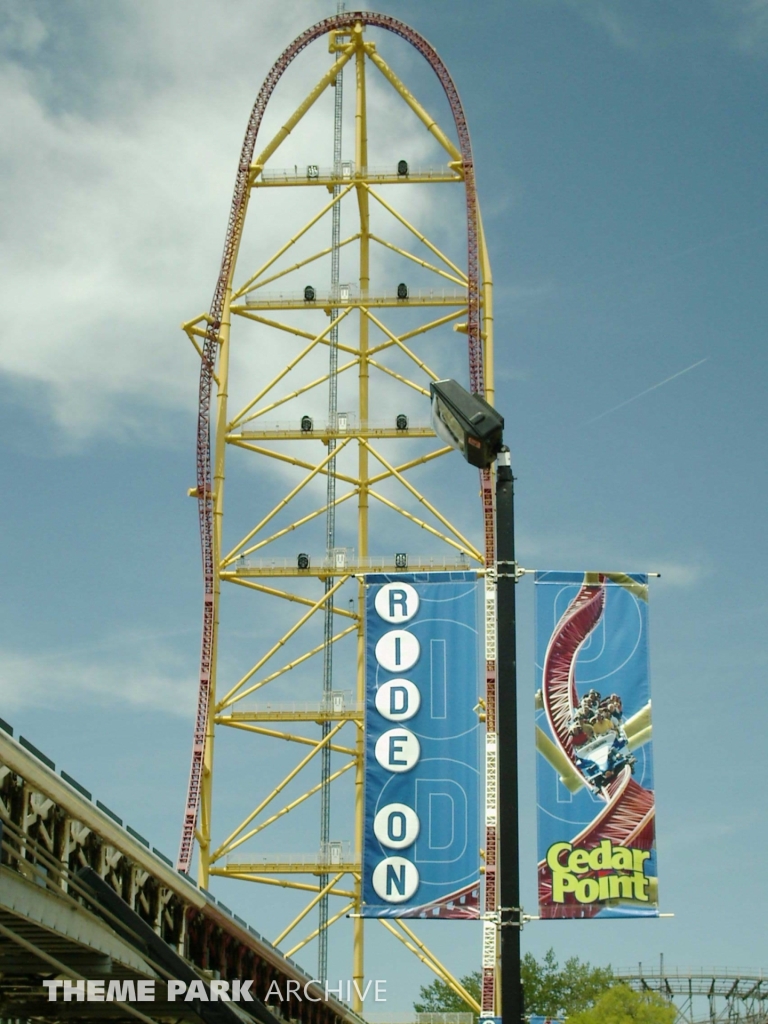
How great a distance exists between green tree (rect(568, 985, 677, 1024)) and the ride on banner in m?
46.9

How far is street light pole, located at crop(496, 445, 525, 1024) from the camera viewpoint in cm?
1128

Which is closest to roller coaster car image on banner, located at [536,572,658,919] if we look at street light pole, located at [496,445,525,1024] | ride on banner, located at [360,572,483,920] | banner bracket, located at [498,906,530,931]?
ride on banner, located at [360,572,483,920]

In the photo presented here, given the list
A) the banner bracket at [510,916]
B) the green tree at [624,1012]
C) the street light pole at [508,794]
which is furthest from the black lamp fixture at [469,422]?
the green tree at [624,1012]

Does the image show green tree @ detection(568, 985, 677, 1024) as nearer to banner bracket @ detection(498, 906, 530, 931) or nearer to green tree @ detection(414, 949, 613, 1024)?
green tree @ detection(414, 949, 613, 1024)

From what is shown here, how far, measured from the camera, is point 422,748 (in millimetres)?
39031

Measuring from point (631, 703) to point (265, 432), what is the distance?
3626 cm

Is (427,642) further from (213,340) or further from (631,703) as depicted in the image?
(213,340)

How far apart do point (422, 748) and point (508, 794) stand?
2777cm

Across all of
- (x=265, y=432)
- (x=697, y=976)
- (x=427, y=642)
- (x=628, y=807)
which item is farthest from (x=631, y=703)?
(x=697, y=976)

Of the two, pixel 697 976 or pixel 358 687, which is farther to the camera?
pixel 697 976

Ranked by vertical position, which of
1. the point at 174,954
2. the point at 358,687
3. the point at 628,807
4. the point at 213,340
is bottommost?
the point at 174,954

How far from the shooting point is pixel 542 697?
68.1 feet

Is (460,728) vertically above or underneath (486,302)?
underneath

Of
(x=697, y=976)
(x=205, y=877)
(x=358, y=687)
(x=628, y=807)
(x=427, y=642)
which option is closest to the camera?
(x=628, y=807)
